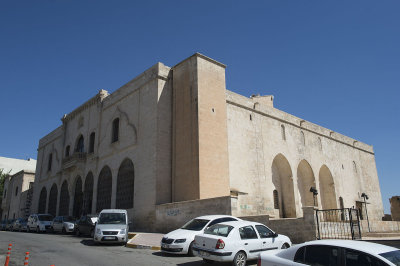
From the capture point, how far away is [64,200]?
98.7ft

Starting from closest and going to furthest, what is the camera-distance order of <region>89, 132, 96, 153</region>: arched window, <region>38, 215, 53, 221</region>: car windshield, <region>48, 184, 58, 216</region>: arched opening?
<region>38, 215, 53, 221</region>: car windshield < <region>89, 132, 96, 153</region>: arched window < <region>48, 184, 58, 216</region>: arched opening

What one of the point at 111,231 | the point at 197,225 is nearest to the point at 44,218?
the point at 111,231

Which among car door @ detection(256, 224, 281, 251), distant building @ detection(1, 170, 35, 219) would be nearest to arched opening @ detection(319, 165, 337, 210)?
car door @ detection(256, 224, 281, 251)

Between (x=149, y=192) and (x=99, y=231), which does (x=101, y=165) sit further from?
(x=99, y=231)

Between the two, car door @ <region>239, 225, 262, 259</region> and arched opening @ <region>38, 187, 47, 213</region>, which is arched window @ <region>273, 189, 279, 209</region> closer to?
car door @ <region>239, 225, 262, 259</region>

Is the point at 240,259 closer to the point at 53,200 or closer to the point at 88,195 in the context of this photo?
the point at 88,195

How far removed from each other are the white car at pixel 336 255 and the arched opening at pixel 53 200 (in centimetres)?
3080

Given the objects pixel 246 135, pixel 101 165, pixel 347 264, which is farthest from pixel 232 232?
pixel 101 165

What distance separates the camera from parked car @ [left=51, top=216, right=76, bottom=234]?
19719mm

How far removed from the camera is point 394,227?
67.0 feet

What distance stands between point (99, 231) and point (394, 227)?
17948 mm

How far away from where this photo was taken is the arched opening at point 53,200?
3185cm

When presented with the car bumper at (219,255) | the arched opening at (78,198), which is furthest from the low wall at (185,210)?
the arched opening at (78,198)

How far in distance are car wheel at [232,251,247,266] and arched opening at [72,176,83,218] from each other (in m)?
22.1
